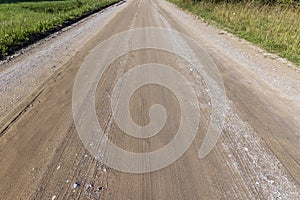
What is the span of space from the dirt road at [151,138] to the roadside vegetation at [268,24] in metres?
1.93

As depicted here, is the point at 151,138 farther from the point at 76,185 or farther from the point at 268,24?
the point at 268,24

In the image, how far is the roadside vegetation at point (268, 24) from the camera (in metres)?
7.38

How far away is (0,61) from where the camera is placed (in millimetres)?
6000

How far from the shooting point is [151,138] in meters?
3.12

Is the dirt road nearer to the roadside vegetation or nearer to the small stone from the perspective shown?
the small stone

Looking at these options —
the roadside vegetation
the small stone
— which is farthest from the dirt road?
the roadside vegetation

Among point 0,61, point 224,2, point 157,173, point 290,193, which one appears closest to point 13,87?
point 0,61

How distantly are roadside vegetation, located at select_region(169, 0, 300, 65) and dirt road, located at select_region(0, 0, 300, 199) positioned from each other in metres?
1.93

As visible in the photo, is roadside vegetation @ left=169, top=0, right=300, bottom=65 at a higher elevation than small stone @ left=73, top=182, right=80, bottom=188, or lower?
higher

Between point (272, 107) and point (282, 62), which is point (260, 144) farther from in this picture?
point (282, 62)

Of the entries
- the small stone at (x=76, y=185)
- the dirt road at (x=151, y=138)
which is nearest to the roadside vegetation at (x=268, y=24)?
the dirt road at (x=151, y=138)

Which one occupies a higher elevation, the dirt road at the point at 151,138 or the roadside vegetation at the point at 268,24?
the roadside vegetation at the point at 268,24

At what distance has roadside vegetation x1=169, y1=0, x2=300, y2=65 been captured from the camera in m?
7.38

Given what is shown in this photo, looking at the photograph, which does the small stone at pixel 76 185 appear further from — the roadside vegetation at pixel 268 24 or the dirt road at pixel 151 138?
the roadside vegetation at pixel 268 24
